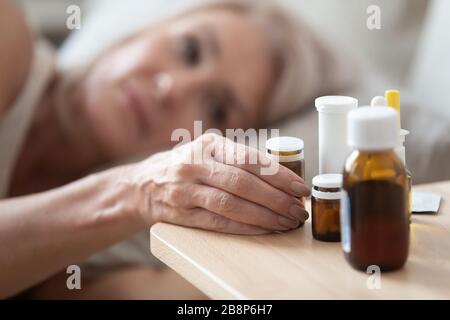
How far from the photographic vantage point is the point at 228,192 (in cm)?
77

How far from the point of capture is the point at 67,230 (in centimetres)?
91

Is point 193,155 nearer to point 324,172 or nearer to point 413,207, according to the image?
point 324,172

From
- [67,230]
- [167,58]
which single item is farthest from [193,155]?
[167,58]

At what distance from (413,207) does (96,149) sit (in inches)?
32.4

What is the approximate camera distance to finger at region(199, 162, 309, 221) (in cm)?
75

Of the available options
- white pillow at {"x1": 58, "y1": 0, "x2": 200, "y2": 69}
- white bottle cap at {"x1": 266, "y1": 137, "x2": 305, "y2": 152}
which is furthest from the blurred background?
white bottle cap at {"x1": 266, "y1": 137, "x2": 305, "y2": 152}

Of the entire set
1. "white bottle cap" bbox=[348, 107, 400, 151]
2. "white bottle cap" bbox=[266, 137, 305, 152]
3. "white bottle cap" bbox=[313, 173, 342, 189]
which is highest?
"white bottle cap" bbox=[348, 107, 400, 151]

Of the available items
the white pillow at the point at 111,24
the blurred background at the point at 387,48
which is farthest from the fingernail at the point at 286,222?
the white pillow at the point at 111,24

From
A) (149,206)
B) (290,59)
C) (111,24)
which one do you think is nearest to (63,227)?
(149,206)

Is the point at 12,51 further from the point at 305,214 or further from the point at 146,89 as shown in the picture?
the point at 305,214

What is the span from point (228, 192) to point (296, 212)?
0.26 feet

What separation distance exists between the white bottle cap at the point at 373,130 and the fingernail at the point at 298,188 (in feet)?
0.49

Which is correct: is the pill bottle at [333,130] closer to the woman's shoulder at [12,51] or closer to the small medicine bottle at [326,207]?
the small medicine bottle at [326,207]

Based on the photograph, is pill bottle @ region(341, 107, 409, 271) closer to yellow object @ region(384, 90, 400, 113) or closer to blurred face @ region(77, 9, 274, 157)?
yellow object @ region(384, 90, 400, 113)
